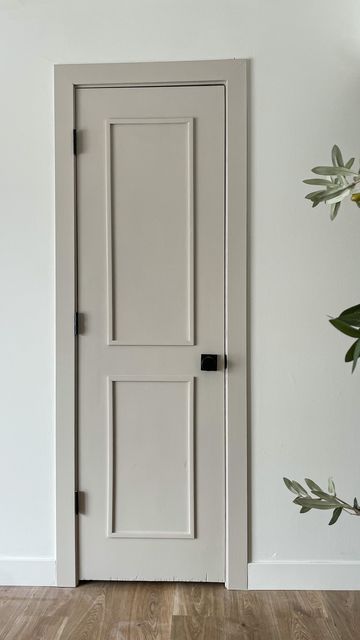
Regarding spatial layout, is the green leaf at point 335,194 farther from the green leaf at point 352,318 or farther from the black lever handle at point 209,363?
the black lever handle at point 209,363

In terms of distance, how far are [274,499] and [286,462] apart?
16cm

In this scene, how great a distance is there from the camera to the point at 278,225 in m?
2.11

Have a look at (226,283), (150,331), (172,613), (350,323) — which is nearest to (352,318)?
(350,323)

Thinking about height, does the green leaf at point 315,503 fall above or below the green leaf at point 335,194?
below

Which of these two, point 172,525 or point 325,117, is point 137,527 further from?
point 325,117

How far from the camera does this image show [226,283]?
6.96 feet

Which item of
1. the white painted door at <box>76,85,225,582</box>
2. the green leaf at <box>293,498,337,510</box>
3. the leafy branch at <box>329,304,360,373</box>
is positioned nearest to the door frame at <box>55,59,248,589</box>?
the white painted door at <box>76,85,225,582</box>

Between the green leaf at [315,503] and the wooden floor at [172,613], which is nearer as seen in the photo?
the green leaf at [315,503]

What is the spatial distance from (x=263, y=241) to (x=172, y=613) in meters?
1.50

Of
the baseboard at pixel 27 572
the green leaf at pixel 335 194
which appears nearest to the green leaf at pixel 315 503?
the green leaf at pixel 335 194

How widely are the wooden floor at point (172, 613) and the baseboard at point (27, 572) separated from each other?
0.10ft

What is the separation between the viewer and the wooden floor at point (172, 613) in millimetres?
1857

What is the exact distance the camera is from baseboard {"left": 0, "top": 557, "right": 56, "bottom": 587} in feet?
7.13

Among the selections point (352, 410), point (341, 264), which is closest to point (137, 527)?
point (352, 410)
